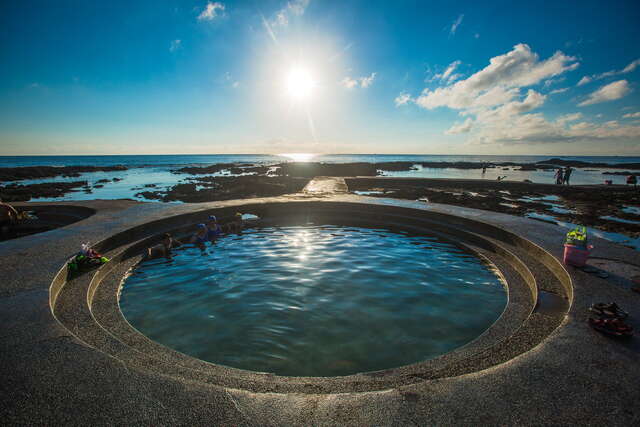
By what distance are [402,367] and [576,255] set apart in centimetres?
464

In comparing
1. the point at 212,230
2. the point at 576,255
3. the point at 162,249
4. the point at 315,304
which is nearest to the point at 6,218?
the point at 162,249

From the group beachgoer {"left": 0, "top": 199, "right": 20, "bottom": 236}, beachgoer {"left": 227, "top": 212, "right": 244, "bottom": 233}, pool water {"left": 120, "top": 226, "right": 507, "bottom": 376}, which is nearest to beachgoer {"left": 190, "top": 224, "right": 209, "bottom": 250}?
pool water {"left": 120, "top": 226, "right": 507, "bottom": 376}

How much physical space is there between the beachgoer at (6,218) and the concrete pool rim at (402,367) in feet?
19.7

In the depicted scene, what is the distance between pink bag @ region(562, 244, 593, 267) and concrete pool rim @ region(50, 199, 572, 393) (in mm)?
235

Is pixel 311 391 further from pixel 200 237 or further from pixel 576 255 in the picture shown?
pixel 200 237

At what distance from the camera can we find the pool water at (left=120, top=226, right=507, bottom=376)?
4297 mm

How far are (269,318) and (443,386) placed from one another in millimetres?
3224

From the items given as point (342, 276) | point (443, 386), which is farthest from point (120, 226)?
point (443, 386)

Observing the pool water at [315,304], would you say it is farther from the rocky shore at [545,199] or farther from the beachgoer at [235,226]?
the rocky shore at [545,199]

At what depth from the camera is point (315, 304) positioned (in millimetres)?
5578

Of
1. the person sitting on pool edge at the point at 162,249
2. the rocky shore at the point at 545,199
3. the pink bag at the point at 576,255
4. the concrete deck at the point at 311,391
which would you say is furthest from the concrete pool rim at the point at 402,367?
the rocky shore at the point at 545,199

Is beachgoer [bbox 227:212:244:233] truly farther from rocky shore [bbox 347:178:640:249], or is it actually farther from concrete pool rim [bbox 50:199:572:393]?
rocky shore [bbox 347:178:640:249]

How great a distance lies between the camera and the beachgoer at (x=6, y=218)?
10.2 metres

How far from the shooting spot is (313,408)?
102 inches
